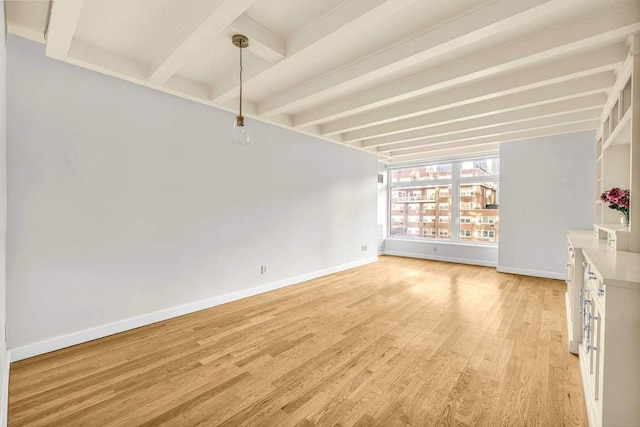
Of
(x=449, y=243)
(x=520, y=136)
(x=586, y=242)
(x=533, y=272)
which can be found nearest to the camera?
(x=586, y=242)

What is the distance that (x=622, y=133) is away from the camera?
9.44 ft

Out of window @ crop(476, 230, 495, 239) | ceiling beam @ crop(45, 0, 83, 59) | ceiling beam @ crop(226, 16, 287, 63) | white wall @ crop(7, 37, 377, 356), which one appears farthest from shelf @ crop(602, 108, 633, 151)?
ceiling beam @ crop(45, 0, 83, 59)

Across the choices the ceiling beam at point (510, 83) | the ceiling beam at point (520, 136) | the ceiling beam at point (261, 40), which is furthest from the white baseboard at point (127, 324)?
the ceiling beam at point (520, 136)

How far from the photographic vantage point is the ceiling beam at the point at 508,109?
140 inches

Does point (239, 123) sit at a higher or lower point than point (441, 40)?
lower

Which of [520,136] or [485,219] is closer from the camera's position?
[520,136]

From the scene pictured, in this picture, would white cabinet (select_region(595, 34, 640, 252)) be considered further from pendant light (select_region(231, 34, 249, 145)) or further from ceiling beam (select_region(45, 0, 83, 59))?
ceiling beam (select_region(45, 0, 83, 59))

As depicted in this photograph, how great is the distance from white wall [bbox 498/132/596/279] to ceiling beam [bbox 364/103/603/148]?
1172mm

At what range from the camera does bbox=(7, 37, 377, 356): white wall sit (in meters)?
2.45

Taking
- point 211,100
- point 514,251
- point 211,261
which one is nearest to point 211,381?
point 211,261

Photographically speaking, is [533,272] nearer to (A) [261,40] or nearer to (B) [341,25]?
(B) [341,25]

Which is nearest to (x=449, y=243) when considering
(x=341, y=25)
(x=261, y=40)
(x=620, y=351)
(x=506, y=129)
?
(x=506, y=129)

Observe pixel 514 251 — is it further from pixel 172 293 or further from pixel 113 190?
pixel 113 190

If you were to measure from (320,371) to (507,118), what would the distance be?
4366mm
